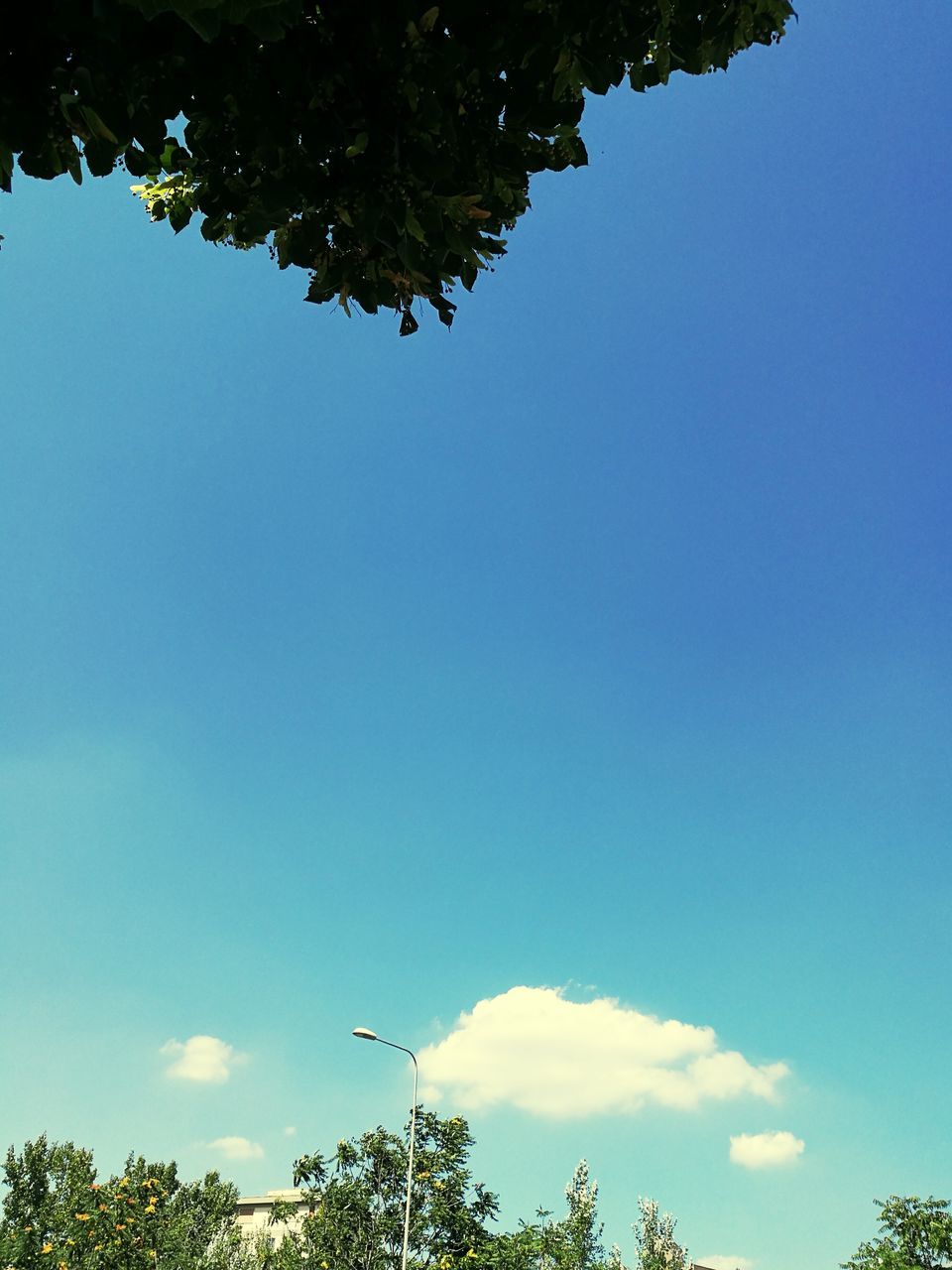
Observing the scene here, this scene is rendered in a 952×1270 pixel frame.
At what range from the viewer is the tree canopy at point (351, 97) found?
317 cm

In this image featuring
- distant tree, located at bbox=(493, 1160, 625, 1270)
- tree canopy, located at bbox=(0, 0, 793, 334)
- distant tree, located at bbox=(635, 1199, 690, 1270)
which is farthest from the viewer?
distant tree, located at bbox=(635, 1199, 690, 1270)

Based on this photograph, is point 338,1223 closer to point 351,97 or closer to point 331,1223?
point 331,1223

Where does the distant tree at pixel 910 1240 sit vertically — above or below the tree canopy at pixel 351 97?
below

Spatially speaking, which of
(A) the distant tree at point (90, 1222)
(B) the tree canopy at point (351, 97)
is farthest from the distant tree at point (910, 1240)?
(B) the tree canopy at point (351, 97)

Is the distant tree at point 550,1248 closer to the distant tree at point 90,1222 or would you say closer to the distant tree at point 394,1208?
the distant tree at point 394,1208

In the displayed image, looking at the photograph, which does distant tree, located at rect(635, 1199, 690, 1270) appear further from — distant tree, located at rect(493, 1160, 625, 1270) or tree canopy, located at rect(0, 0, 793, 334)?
tree canopy, located at rect(0, 0, 793, 334)

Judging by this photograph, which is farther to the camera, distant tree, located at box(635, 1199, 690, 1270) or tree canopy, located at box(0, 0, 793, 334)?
distant tree, located at box(635, 1199, 690, 1270)

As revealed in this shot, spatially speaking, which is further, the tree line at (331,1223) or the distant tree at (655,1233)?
the distant tree at (655,1233)

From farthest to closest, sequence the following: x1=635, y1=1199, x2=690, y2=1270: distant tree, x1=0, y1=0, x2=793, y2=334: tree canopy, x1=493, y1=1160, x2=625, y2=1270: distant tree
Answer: x1=635, y1=1199, x2=690, y2=1270: distant tree → x1=493, y1=1160, x2=625, y2=1270: distant tree → x1=0, y1=0, x2=793, y2=334: tree canopy

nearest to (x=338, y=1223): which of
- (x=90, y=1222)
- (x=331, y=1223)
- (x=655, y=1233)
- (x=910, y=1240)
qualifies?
(x=331, y=1223)

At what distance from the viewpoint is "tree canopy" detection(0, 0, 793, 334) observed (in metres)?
3.17

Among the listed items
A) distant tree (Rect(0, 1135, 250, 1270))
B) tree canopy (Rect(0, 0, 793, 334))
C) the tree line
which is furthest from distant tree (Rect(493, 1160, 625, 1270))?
tree canopy (Rect(0, 0, 793, 334))

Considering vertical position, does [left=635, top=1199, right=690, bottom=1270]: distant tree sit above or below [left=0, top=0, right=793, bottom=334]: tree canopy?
below

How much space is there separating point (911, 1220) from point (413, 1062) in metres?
24.4
